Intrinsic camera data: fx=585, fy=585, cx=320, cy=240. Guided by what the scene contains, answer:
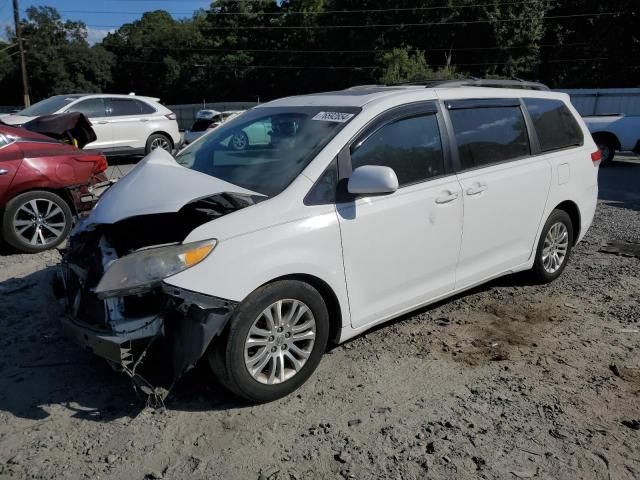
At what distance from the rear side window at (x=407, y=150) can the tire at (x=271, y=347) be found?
97cm

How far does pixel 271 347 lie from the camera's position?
3449 millimetres

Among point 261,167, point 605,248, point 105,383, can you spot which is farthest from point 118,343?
point 605,248

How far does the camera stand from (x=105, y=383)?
3775 mm

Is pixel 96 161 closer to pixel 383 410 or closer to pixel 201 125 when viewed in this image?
pixel 383 410

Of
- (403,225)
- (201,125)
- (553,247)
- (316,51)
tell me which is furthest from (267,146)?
(316,51)

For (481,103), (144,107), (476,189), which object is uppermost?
(481,103)

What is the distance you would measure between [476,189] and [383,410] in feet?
6.03

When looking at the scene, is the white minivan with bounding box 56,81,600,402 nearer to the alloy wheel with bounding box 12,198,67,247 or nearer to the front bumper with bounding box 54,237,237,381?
the front bumper with bounding box 54,237,237,381

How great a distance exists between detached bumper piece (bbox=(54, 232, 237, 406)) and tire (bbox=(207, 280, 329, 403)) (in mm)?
123

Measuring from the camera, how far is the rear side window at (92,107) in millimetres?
13429

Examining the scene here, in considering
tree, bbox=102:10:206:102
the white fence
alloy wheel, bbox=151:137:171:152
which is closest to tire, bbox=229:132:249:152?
alloy wheel, bbox=151:137:171:152

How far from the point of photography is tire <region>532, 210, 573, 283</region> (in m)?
5.22

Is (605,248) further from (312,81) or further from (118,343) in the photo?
(312,81)

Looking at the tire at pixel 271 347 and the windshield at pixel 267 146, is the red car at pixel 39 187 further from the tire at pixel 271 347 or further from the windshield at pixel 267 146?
the tire at pixel 271 347
